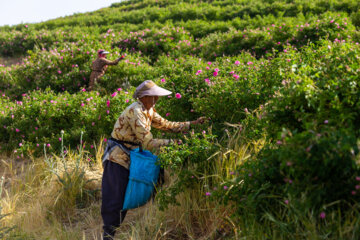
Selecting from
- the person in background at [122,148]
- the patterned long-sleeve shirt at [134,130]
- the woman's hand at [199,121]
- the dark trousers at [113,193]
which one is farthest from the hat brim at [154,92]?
the dark trousers at [113,193]

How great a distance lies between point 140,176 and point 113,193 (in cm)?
39

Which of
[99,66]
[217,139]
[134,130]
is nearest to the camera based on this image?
[134,130]

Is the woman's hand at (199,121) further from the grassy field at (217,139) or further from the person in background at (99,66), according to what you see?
the person in background at (99,66)

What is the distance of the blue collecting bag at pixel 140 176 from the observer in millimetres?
3875

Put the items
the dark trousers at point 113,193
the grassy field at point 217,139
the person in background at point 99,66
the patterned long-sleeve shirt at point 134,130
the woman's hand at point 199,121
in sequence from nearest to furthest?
the grassy field at point 217,139 → the patterned long-sleeve shirt at point 134,130 → the dark trousers at point 113,193 → the woman's hand at point 199,121 → the person in background at point 99,66

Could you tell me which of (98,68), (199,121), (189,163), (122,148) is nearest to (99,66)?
(98,68)

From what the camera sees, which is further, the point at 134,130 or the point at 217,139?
the point at 217,139

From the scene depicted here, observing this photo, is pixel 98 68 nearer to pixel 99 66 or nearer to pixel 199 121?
pixel 99 66

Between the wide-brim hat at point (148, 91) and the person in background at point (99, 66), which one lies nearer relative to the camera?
the wide-brim hat at point (148, 91)

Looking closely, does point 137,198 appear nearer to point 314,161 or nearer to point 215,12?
point 314,161

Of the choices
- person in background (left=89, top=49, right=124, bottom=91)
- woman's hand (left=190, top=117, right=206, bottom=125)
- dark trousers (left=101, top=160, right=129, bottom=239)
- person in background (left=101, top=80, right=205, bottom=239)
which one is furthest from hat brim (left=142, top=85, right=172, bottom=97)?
person in background (left=89, top=49, right=124, bottom=91)

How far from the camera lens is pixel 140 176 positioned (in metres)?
3.89

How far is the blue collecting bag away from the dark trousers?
79 millimetres

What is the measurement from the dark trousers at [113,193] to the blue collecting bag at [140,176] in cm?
8
